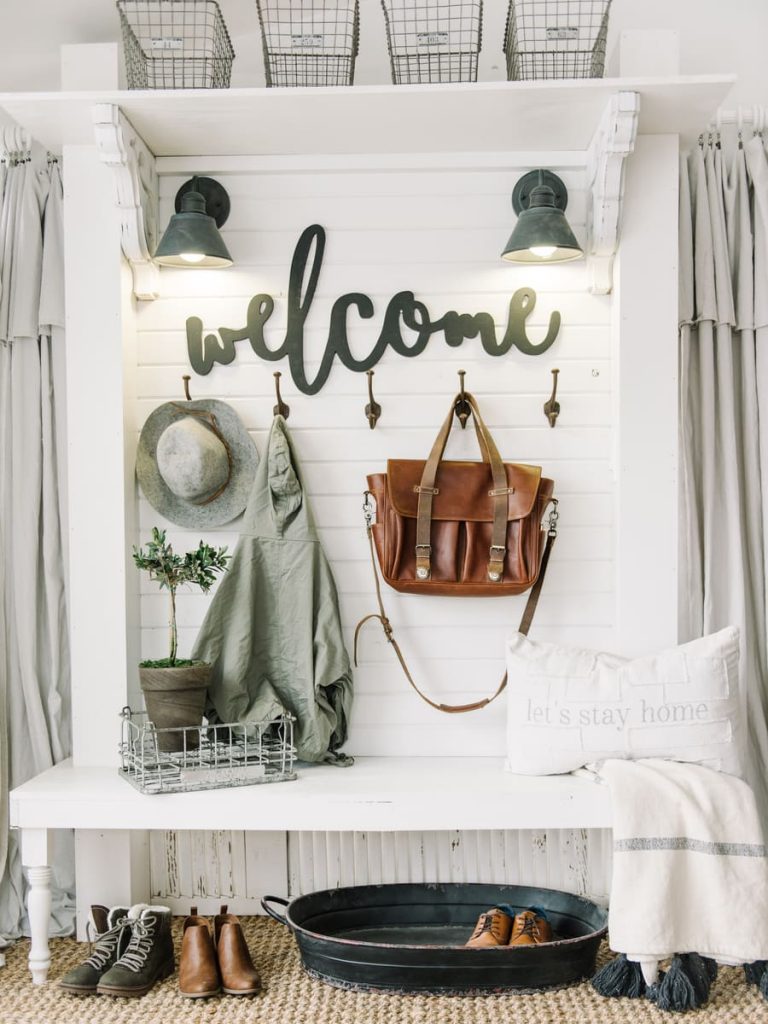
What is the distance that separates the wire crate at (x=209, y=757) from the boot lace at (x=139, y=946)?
1.22ft

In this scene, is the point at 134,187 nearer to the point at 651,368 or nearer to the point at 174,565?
the point at 174,565

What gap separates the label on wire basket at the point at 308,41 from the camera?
276 cm

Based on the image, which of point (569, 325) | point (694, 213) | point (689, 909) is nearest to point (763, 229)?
point (694, 213)

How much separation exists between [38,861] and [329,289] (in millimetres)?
1785

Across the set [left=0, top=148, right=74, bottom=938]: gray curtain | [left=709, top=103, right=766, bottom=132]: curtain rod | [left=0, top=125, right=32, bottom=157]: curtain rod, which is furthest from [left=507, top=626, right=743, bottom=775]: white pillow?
[left=0, top=125, right=32, bottom=157]: curtain rod

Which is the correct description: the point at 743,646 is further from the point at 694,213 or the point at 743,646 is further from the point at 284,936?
the point at 284,936

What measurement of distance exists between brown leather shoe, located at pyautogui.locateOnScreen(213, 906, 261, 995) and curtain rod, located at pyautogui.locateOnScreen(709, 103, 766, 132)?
2711 mm

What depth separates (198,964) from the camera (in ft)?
8.39

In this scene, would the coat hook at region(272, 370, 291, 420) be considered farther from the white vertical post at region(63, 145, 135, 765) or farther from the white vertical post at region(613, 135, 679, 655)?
the white vertical post at region(613, 135, 679, 655)

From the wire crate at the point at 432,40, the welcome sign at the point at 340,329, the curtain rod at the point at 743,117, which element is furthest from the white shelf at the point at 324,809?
the curtain rod at the point at 743,117

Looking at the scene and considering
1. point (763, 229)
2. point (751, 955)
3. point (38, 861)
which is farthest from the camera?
point (763, 229)

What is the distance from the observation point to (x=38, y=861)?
260 cm

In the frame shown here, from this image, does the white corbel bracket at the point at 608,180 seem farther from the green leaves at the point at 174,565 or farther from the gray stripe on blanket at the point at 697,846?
the gray stripe on blanket at the point at 697,846

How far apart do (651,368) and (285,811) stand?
1581 millimetres
